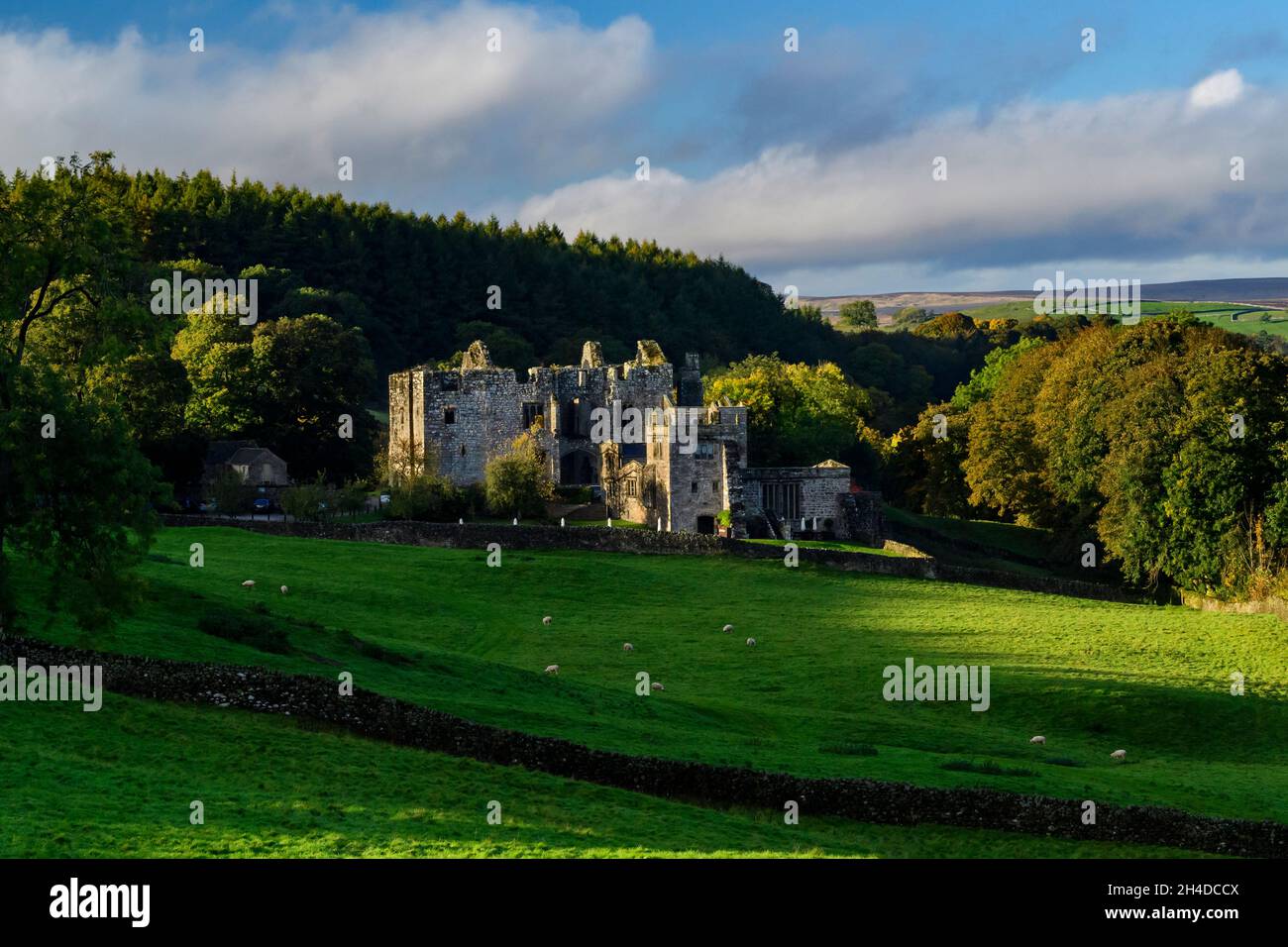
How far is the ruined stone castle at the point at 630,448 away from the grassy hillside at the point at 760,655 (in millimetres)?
15683

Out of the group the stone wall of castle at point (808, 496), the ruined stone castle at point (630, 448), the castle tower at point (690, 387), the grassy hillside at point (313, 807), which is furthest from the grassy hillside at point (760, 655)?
the castle tower at point (690, 387)

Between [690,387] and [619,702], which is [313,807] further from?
[690,387]

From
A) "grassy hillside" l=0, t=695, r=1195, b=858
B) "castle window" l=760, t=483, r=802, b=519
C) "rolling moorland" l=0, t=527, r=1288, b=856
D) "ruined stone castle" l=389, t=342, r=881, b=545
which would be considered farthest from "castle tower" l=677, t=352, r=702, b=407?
"grassy hillside" l=0, t=695, r=1195, b=858

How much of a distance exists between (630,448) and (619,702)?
164 feet

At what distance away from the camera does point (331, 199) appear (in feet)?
469

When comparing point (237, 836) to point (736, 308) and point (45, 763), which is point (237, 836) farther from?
point (736, 308)

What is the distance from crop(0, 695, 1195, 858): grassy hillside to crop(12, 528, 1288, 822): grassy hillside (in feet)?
8.17

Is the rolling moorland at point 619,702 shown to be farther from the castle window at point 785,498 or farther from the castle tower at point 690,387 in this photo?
the castle tower at point 690,387

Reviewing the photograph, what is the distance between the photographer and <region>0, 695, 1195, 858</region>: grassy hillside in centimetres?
2072

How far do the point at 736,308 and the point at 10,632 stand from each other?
14938cm

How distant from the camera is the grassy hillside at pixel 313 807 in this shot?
20.7m

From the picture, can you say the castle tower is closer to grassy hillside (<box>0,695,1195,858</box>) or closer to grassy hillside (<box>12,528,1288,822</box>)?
grassy hillside (<box>12,528,1288,822</box>)
